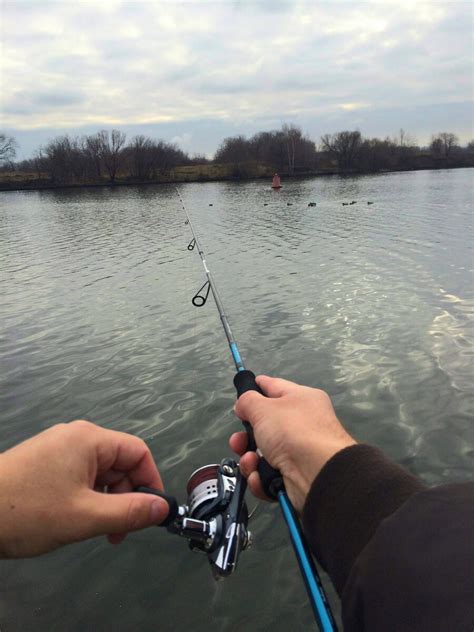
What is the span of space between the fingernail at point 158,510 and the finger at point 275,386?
30.1 inches

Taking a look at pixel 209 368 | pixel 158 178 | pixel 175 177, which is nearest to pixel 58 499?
pixel 209 368

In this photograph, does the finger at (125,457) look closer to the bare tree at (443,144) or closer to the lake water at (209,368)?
the lake water at (209,368)

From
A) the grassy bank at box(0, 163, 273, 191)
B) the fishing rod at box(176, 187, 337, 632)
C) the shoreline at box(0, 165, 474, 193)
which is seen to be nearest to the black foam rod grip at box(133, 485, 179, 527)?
the fishing rod at box(176, 187, 337, 632)

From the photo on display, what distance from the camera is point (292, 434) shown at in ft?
6.23

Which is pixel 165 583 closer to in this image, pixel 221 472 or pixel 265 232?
pixel 221 472

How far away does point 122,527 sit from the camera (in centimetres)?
164

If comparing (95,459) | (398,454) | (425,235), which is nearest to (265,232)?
(425,235)

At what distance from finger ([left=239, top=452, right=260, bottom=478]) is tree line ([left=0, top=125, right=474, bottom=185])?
10940 centimetres

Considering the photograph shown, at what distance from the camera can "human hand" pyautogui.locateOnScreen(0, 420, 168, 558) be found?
1.55 metres

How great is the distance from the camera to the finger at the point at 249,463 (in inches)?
84.6

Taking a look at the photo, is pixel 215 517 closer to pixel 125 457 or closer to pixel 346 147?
pixel 125 457

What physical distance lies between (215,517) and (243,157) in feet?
427

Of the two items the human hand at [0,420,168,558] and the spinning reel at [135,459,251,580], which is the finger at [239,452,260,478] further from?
the human hand at [0,420,168,558]

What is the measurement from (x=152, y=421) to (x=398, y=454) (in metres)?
3.36
